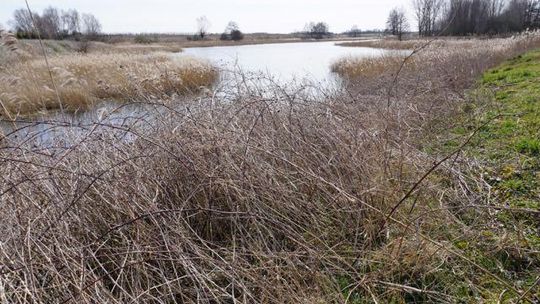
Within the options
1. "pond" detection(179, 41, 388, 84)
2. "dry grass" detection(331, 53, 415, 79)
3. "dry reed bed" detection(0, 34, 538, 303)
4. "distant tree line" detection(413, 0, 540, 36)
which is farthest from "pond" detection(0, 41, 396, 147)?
"distant tree line" detection(413, 0, 540, 36)

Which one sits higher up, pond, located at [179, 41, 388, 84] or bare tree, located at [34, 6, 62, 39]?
bare tree, located at [34, 6, 62, 39]

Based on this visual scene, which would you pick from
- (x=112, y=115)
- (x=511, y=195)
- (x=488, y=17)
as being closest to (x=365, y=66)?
(x=112, y=115)

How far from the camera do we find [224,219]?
7.86 ft

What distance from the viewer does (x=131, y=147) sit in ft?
9.50

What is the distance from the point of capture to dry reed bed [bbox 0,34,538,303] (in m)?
1.78

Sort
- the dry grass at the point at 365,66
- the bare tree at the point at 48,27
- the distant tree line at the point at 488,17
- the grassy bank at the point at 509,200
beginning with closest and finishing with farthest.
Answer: the grassy bank at the point at 509,200 < the bare tree at the point at 48,27 < the dry grass at the point at 365,66 < the distant tree line at the point at 488,17

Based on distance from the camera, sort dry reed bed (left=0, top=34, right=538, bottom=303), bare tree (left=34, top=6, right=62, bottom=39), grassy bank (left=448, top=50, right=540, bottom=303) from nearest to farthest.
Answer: dry reed bed (left=0, top=34, right=538, bottom=303), grassy bank (left=448, top=50, right=540, bottom=303), bare tree (left=34, top=6, right=62, bottom=39)

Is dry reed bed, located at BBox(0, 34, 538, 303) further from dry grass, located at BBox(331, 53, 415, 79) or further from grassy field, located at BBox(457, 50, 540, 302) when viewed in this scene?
dry grass, located at BBox(331, 53, 415, 79)

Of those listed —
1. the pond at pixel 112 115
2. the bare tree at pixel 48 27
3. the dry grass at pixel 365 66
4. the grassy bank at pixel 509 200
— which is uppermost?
the bare tree at pixel 48 27

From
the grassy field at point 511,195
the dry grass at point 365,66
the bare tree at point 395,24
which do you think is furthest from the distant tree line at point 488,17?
the grassy field at point 511,195

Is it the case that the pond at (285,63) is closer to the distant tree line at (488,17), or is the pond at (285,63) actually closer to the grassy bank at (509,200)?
the grassy bank at (509,200)

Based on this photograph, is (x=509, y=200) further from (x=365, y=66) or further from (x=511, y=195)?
(x=365, y=66)

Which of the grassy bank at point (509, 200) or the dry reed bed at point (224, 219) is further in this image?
the grassy bank at point (509, 200)

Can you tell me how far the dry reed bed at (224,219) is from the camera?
1.78m
